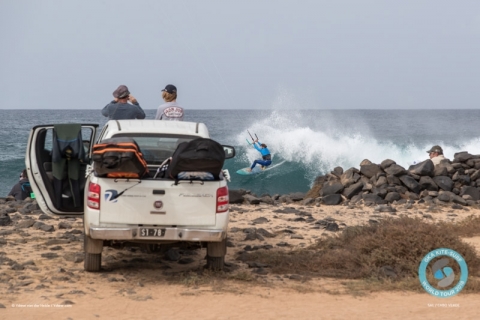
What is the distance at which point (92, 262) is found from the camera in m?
9.09

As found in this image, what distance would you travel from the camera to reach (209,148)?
8.49 meters

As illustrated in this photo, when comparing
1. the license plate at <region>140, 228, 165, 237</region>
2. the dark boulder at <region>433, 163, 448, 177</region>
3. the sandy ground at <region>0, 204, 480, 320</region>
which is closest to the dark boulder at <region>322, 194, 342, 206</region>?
the dark boulder at <region>433, 163, 448, 177</region>

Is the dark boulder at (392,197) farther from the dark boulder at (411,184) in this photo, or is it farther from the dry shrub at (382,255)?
the dry shrub at (382,255)

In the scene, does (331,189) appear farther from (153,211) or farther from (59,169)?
(153,211)

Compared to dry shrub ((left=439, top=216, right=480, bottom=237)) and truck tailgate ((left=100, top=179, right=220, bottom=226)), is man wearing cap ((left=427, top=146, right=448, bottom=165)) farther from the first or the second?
truck tailgate ((left=100, top=179, right=220, bottom=226))

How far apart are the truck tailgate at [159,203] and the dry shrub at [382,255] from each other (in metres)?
1.65

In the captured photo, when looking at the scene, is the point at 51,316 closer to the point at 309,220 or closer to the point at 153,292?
the point at 153,292

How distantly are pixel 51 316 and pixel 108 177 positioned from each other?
1.73 meters

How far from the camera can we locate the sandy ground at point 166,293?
301 inches

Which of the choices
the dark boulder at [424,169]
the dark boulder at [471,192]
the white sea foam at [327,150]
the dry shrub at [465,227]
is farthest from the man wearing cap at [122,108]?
the white sea foam at [327,150]

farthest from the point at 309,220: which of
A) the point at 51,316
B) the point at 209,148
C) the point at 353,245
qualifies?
the point at 51,316

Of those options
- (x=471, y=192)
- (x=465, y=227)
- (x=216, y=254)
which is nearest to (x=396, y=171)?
(x=471, y=192)

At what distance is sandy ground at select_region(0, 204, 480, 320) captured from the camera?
7.64 metres

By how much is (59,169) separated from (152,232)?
2068mm
